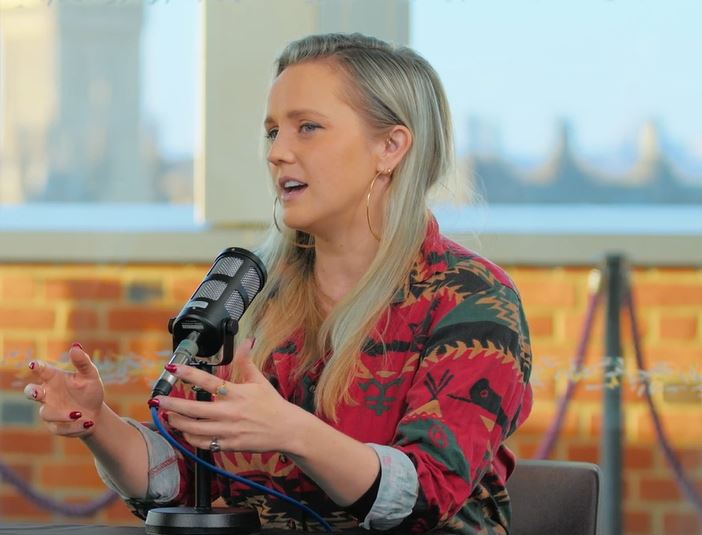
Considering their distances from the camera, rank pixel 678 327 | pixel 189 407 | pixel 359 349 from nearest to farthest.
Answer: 1. pixel 189 407
2. pixel 359 349
3. pixel 678 327

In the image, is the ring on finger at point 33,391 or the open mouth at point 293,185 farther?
the open mouth at point 293,185

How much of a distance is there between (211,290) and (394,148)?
0.52 m

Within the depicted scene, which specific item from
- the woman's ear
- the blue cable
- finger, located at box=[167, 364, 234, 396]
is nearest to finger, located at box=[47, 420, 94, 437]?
the blue cable

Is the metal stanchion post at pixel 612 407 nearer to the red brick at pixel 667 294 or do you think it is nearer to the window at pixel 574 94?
the red brick at pixel 667 294

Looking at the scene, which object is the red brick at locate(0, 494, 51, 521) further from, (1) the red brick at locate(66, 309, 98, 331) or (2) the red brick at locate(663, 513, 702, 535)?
(2) the red brick at locate(663, 513, 702, 535)

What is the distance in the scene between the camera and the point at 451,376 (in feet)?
5.40

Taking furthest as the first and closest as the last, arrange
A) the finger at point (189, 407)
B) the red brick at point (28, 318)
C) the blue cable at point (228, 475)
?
the red brick at point (28, 318) → the blue cable at point (228, 475) → the finger at point (189, 407)

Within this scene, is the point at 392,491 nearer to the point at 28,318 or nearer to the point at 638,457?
the point at 638,457

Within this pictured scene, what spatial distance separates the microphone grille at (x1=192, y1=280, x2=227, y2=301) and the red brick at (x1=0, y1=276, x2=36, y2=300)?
5.54 feet

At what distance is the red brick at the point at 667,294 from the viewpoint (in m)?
2.88

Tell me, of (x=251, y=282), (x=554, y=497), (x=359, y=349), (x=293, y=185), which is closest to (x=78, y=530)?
(x=251, y=282)

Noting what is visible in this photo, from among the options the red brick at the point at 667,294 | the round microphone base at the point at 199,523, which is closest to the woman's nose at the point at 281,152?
the round microphone base at the point at 199,523

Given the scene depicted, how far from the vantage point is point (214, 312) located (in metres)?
1.46

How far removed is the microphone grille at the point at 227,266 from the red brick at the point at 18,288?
165 cm
